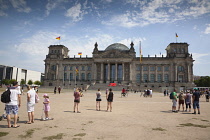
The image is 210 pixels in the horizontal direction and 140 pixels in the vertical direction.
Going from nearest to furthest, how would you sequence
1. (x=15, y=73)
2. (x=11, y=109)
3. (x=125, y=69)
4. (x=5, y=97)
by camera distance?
(x=5, y=97), (x=11, y=109), (x=125, y=69), (x=15, y=73)

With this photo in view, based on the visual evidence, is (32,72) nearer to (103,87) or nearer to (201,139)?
(103,87)

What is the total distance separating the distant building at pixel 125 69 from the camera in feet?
235

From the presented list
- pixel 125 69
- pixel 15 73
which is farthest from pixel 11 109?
pixel 15 73

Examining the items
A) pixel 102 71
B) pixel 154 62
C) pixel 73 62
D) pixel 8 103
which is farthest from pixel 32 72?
pixel 8 103

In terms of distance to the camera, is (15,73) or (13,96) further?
(15,73)

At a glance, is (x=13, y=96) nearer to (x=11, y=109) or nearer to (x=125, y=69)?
(x=11, y=109)

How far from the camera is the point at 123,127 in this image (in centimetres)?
849

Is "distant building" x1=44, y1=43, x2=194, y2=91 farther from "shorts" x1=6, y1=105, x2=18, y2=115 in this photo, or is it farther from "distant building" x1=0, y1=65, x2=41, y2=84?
"distant building" x1=0, y1=65, x2=41, y2=84

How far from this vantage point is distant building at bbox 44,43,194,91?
71.5 meters

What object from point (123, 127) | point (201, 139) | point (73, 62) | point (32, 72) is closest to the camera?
point (201, 139)

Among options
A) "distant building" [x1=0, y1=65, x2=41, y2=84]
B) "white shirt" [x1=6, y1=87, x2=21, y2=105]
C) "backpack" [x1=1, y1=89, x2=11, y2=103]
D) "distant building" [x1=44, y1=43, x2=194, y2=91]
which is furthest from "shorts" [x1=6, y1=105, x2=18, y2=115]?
"distant building" [x1=0, y1=65, x2=41, y2=84]

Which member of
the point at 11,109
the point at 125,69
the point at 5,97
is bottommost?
the point at 11,109

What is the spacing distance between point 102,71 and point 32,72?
113629 millimetres

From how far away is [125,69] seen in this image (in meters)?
75.5
